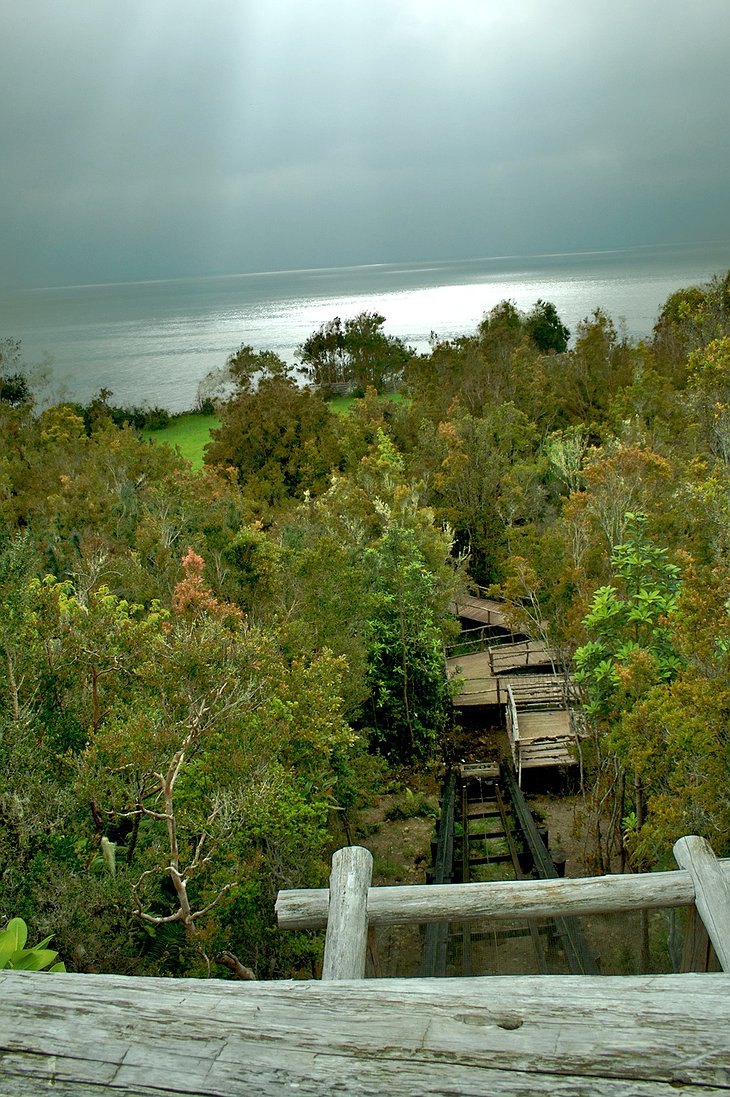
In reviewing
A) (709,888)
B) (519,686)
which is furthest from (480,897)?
(519,686)

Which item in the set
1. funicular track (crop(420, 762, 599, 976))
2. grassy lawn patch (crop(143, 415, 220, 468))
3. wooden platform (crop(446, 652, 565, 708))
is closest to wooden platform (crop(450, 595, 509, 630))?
wooden platform (crop(446, 652, 565, 708))

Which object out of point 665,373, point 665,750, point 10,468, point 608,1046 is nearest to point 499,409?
point 665,373

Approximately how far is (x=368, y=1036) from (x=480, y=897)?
276 cm

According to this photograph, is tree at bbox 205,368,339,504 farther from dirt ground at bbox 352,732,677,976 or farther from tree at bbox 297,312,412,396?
tree at bbox 297,312,412,396

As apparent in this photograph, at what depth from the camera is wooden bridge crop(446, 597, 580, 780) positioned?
2356 centimetres

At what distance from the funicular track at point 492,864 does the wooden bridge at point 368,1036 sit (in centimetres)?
862

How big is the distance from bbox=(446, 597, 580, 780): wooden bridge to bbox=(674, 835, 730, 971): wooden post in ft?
48.1

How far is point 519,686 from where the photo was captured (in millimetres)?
27375

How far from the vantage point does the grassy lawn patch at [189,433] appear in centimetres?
6662

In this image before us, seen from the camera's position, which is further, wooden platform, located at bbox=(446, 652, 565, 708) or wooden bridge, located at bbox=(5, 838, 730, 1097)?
wooden platform, located at bbox=(446, 652, 565, 708)

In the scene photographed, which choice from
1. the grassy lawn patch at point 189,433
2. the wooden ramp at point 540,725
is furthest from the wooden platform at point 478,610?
the grassy lawn patch at point 189,433

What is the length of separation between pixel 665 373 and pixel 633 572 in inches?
1561

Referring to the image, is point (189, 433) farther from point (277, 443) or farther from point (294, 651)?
point (294, 651)

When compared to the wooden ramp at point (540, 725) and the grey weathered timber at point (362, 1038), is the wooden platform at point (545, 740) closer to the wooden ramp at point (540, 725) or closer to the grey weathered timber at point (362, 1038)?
the wooden ramp at point (540, 725)
